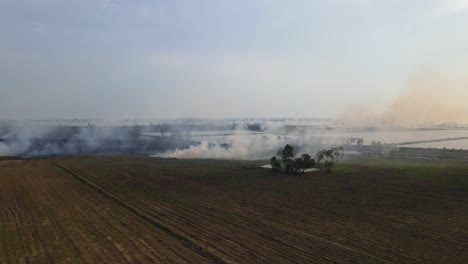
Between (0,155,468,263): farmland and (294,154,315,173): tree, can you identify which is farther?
(294,154,315,173): tree

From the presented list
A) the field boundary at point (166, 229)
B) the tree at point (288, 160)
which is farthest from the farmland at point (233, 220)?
the tree at point (288, 160)

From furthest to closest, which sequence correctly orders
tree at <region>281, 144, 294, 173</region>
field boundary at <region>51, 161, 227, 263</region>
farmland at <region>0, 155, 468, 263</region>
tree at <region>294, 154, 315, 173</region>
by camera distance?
tree at <region>281, 144, 294, 173</region>
tree at <region>294, 154, 315, 173</region>
farmland at <region>0, 155, 468, 263</region>
field boundary at <region>51, 161, 227, 263</region>

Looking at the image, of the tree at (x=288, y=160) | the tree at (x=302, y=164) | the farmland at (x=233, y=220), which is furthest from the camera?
the tree at (x=288, y=160)

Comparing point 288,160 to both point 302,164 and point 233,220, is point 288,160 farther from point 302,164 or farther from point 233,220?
point 233,220

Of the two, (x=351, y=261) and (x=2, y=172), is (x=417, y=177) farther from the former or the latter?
(x=2, y=172)

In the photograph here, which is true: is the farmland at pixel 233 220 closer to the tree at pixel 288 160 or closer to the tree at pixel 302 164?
the tree at pixel 302 164

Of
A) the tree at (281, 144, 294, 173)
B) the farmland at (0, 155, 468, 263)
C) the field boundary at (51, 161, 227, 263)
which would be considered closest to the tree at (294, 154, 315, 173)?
the tree at (281, 144, 294, 173)

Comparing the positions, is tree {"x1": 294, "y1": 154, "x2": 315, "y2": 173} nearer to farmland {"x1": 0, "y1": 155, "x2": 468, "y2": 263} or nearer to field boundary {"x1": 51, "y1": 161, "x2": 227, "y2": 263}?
farmland {"x1": 0, "y1": 155, "x2": 468, "y2": 263}

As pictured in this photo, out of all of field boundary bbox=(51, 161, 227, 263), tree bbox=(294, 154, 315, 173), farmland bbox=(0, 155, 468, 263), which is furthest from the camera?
tree bbox=(294, 154, 315, 173)

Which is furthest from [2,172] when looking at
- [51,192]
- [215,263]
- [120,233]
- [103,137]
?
[103,137]
